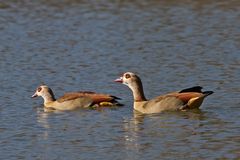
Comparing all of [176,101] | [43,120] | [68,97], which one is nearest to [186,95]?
[176,101]

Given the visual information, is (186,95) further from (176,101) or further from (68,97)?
(68,97)

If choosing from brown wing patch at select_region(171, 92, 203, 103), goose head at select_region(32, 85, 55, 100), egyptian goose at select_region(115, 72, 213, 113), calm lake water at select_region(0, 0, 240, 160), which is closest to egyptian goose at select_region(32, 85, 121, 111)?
calm lake water at select_region(0, 0, 240, 160)

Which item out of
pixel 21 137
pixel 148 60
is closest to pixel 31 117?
pixel 21 137

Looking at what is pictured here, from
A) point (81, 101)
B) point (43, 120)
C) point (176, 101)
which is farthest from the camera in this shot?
point (81, 101)

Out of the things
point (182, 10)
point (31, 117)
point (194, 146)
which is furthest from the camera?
point (182, 10)

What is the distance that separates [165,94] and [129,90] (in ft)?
5.23

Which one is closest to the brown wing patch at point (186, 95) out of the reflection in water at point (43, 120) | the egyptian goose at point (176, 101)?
the egyptian goose at point (176, 101)

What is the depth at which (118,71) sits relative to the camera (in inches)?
845

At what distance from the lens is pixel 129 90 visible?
65.7ft

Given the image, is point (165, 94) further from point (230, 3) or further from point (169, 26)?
point (230, 3)

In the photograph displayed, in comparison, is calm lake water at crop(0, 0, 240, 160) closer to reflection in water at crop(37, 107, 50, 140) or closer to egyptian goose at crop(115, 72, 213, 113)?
reflection in water at crop(37, 107, 50, 140)

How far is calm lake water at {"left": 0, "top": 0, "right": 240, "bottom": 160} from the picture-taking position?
15.1m

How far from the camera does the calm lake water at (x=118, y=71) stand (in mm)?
15062

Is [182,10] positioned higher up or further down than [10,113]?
higher up
